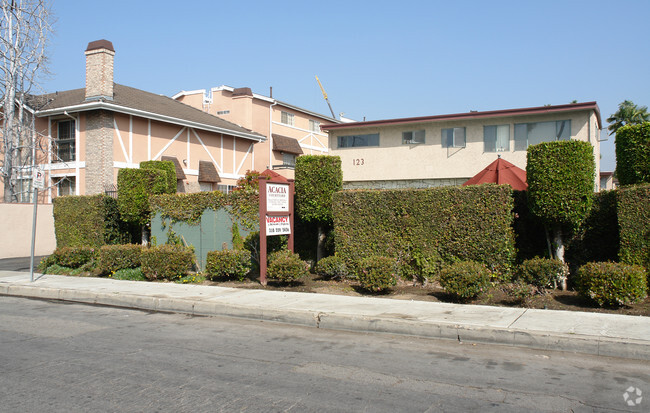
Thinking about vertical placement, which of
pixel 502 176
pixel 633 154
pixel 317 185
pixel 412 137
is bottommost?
pixel 317 185

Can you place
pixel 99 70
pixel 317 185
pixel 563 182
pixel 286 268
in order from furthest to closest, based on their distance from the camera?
1. pixel 99 70
2. pixel 317 185
3. pixel 286 268
4. pixel 563 182

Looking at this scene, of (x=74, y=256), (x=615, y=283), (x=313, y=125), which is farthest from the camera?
(x=313, y=125)

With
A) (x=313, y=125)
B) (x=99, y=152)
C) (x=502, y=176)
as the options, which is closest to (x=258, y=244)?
(x=502, y=176)

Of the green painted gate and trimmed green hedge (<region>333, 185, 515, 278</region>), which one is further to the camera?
the green painted gate

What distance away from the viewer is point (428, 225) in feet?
38.2

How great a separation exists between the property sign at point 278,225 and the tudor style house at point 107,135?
48.3ft

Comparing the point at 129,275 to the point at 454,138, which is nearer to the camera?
the point at 129,275

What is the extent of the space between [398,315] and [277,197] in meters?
5.28

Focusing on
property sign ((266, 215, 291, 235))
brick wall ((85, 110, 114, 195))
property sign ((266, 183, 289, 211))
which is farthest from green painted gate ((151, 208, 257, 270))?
brick wall ((85, 110, 114, 195))

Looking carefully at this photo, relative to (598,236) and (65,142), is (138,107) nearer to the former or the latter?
(65,142)

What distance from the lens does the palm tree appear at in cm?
3775

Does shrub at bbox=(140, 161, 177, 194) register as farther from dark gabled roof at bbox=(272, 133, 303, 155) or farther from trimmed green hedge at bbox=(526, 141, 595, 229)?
dark gabled roof at bbox=(272, 133, 303, 155)

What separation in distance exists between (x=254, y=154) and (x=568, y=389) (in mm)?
32450

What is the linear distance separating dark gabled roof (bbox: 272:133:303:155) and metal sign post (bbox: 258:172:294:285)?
24986 mm
